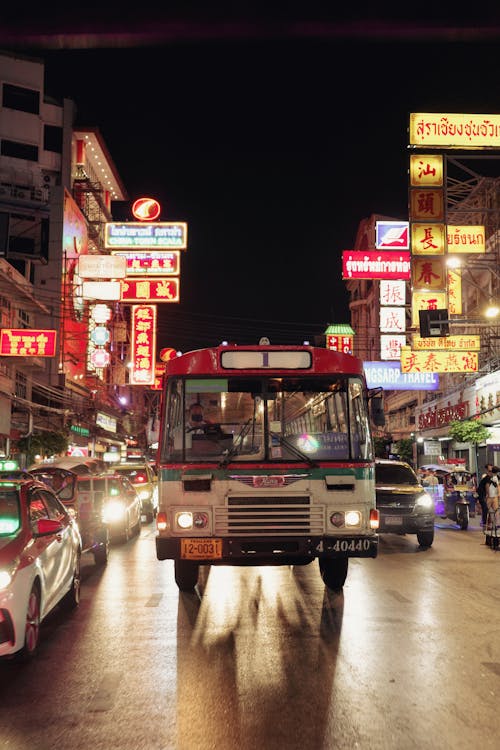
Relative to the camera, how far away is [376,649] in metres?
7.37

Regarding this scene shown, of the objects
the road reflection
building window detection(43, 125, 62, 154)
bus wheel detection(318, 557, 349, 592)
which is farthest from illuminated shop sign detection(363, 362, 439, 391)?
the road reflection

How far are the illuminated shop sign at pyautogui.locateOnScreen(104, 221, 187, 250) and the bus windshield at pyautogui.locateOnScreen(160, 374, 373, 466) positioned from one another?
32769 mm

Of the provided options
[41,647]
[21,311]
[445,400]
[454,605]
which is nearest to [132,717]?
[41,647]

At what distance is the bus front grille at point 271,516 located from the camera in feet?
29.4

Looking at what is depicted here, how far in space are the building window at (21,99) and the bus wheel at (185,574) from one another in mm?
46113

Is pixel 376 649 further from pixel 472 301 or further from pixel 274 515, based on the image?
pixel 472 301

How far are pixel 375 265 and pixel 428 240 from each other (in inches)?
644

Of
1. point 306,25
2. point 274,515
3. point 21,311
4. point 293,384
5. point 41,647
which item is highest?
point 21,311

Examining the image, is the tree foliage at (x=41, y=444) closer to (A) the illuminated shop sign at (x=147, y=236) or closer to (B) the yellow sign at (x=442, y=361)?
(A) the illuminated shop sign at (x=147, y=236)

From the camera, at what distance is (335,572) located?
10.7m

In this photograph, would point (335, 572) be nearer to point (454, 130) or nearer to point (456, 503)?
point (456, 503)

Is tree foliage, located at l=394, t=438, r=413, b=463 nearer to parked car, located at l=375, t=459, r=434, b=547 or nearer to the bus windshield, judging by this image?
parked car, located at l=375, t=459, r=434, b=547

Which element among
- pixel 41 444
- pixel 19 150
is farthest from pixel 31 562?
pixel 19 150

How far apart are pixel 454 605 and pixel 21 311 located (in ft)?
95.2
